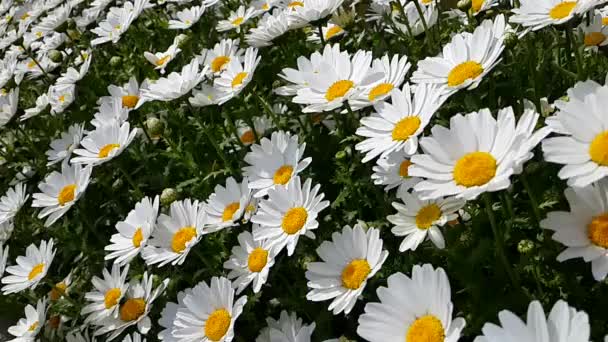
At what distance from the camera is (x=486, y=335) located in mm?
1275

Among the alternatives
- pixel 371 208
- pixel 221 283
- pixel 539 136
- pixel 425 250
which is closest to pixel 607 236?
pixel 539 136

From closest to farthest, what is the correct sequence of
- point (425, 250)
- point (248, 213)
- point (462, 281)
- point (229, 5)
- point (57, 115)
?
point (462, 281) → point (425, 250) → point (248, 213) → point (57, 115) → point (229, 5)

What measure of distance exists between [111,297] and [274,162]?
849mm

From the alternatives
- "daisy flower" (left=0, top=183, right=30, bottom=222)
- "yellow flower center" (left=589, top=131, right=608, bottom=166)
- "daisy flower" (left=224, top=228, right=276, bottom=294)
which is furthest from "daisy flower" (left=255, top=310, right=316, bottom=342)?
"daisy flower" (left=0, top=183, right=30, bottom=222)

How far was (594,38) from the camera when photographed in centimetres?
234

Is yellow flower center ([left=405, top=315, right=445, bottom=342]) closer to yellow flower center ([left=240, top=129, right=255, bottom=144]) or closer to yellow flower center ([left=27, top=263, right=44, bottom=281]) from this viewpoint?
yellow flower center ([left=240, top=129, right=255, bottom=144])

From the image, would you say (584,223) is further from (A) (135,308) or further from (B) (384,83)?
(A) (135,308)

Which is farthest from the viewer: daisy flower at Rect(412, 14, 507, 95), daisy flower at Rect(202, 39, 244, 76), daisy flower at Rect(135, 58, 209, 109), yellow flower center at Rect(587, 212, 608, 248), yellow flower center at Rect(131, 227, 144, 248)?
daisy flower at Rect(202, 39, 244, 76)

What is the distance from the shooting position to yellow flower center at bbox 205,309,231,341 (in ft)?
6.92

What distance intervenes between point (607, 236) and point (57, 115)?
11.2 feet

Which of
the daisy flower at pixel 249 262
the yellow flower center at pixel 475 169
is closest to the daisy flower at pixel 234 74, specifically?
the daisy flower at pixel 249 262

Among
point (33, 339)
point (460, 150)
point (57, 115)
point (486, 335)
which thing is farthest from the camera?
point (57, 115)

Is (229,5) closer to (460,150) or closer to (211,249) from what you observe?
(211,249)

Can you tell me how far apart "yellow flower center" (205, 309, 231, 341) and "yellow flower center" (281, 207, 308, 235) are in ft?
1.16
